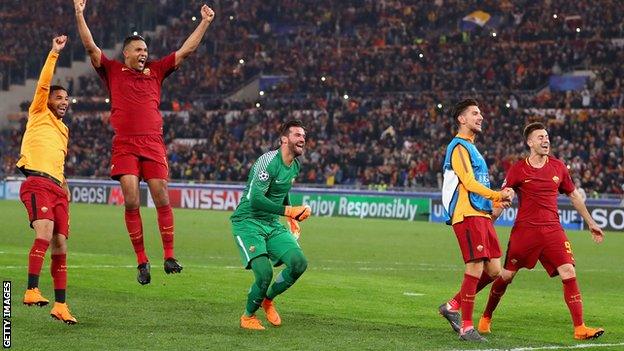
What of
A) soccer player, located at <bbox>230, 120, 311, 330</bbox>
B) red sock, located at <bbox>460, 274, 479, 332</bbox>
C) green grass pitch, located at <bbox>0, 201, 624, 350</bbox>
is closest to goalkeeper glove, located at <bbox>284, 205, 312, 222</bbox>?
soccer player, located at <bbox>230, 120, 311, 330</bbox>

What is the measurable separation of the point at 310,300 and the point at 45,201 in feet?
13.7

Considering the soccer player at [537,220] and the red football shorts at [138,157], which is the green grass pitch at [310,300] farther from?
the red football shorts at [138,157]

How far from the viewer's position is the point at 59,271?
40.6 feet

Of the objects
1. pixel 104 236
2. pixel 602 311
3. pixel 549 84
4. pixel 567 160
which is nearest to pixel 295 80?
pixel 549 84

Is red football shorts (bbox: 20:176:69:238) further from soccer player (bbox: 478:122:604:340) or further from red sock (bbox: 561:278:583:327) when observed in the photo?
red sock (bbox: 561:278:583:327)

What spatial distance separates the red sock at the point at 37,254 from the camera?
1231 centimetres

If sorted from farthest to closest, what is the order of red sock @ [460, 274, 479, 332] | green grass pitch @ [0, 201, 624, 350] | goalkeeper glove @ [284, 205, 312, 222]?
goalkeeper glove @ [284, 205, 312, 222] → red sock @ [460, 274, 479, 332] → green grass pitch @ [0, 201, 624, 350]

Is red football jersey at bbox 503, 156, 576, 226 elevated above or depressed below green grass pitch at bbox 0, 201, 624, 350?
above

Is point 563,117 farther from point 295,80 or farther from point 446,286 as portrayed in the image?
point 446,286

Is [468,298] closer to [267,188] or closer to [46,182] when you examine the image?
[267,188]

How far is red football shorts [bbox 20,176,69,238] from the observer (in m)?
12.2

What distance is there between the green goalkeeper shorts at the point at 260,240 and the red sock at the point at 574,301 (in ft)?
9.05

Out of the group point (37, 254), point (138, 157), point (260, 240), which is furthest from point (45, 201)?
point (260, 240)

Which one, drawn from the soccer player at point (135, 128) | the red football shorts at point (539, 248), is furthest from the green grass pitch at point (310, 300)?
the soccer player at point (135, 128)
